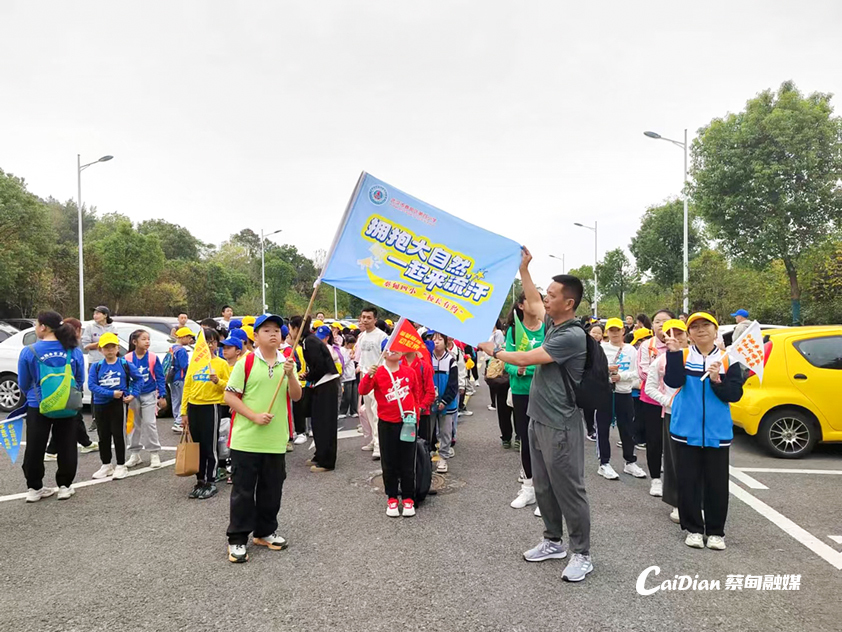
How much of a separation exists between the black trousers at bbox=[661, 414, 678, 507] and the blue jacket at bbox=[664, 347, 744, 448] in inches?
13.4

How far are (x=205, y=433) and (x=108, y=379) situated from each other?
1.49m

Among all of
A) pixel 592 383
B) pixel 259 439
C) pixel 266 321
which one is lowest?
pixel 259 439

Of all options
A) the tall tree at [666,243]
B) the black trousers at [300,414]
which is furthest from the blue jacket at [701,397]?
the tall tree at [666,243]

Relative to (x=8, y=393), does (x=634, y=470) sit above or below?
below

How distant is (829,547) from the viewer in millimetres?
4078

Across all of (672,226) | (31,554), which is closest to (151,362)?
(31,554)

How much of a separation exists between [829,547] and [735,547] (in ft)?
2.29

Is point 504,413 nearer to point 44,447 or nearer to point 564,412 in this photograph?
point 564,412

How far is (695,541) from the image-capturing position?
4.07m

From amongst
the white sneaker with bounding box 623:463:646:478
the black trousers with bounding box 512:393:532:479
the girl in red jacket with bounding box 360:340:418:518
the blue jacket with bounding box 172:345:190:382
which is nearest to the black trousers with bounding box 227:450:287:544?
the girl in red jacket with bounding box 360:340:418:518

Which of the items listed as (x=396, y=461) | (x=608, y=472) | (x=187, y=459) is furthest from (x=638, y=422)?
(x=187, y=459)

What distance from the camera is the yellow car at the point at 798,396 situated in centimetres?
654

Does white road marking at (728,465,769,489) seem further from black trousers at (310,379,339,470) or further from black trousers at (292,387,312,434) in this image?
black trousers at (292,387,312,434)

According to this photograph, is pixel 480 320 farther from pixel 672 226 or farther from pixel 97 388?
pixel 672 226
